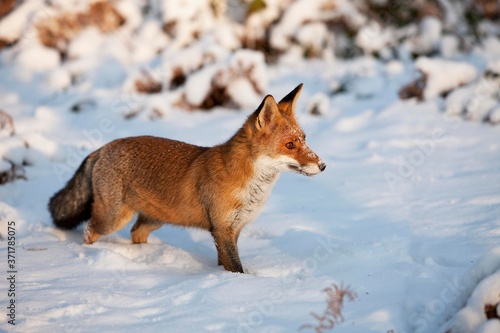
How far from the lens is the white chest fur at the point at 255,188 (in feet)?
16.5

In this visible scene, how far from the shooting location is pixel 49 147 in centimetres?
796

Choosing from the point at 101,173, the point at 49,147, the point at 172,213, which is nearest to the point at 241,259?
the point at 172,213

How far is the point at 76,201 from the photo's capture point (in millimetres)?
5809

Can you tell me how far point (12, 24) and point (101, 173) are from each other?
794 centimetres

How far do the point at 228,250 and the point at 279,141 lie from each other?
1.04 meters

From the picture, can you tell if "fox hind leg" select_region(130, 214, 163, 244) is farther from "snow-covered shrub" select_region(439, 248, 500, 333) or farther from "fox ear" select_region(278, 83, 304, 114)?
"snow-covered shrub" select_region(439, 248, 500, 333)

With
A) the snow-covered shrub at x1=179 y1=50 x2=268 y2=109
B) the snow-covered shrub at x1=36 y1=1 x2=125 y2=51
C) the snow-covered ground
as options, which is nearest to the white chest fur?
the snow-covered ground

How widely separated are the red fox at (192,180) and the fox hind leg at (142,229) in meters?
0.01

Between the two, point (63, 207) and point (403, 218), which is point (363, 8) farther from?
point (63, 207)

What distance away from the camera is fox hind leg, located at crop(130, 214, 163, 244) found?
19.1 feet

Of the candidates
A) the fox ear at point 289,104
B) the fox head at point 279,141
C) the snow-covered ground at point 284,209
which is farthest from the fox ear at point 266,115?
the snow-covered ground at point 284,209

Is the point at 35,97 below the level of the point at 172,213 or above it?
below

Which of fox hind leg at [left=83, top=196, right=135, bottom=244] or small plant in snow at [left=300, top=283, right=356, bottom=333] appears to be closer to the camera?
small plant in snow at [left=300, top=283, right=356, bottom=333]

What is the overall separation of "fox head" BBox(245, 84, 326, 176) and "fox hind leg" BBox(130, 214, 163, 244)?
4.75ft
